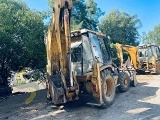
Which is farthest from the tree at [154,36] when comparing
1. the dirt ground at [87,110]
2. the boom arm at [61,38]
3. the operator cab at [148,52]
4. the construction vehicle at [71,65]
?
the boom arm at [61,38]

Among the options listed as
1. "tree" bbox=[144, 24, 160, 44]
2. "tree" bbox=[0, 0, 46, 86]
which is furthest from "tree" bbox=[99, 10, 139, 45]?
"tree" bbox=[0, 0, 46, 86]

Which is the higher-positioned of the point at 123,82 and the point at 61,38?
the point at 61,38

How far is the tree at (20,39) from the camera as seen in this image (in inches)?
378

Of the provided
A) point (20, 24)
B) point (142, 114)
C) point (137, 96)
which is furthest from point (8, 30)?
point (142, 114)

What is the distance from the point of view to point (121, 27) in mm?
31750

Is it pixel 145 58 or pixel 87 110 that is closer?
pixel 87 110

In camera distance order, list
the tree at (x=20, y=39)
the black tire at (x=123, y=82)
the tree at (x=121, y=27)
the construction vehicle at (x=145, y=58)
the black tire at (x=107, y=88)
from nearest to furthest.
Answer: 1. the black tire at (x=107, y=88)
2. the black tire at (x=123, y=82)
3. the tree at (x=20, y=39)
4. the construction vehicle at (x=145, y=58)
5. the tree at (x=121, y=27)

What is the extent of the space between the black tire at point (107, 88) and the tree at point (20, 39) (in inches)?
169

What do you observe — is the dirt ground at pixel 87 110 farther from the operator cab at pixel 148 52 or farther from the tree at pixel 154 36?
the tree at pixel 154 36

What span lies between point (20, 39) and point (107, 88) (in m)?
4.99

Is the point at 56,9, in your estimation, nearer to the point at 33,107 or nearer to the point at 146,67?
the point at 33,107

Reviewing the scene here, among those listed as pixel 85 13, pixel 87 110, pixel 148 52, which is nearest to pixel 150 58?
pixel 148 52

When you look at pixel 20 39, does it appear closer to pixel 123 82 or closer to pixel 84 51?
pixel 84 51

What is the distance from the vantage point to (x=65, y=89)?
610 centimetres
